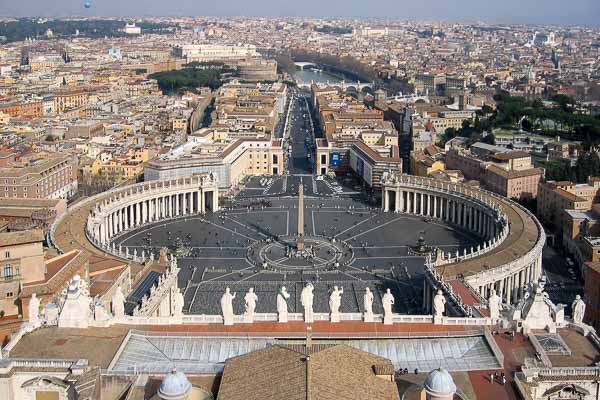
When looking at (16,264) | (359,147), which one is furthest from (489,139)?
(16,264)

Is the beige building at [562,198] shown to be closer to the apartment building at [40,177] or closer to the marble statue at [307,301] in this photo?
the marble statue at [307,301]

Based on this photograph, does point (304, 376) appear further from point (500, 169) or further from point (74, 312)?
point (500, 169)

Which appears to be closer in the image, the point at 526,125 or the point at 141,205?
the point at 141,205

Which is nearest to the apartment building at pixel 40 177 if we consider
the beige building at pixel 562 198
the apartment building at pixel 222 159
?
the apartment building at pixel 222 159

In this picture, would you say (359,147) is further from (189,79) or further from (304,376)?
(189,79)

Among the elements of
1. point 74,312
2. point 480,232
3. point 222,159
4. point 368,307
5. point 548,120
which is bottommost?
point 480,232

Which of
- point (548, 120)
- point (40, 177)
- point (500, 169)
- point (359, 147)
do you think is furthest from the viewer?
point (548, 120)

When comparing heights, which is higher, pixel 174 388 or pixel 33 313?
pixel 174 388

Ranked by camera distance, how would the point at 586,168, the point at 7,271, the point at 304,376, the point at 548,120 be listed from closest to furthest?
the point at 304,376
the point at 7,271
the point at 586,168
the point at 548,120
